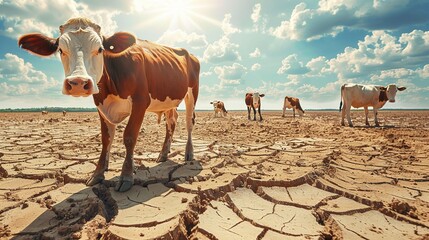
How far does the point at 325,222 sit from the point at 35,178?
340cm

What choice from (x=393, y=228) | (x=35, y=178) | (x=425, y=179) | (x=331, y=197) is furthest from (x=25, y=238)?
(x=425, y=179)

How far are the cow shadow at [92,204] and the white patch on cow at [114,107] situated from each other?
0.77 m

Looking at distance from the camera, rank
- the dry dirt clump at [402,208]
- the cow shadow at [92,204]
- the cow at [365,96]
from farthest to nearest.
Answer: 1. the cow at [365,96]
2. the dry dirt clump at [402,208]
3. the cow shadow at [92,204]

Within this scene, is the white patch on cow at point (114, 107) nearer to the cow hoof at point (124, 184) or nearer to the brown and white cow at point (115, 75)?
the brown and white cow at point (115, 75)

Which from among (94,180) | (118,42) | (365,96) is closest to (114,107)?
(118,42)

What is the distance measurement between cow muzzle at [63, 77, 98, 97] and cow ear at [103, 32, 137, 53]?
728mm

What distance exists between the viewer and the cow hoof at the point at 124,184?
259 centimetres

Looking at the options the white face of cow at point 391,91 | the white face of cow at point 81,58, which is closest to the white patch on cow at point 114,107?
the white face of cow at point 81,58

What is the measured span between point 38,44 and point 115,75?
0.77 m

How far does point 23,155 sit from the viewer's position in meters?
4.33

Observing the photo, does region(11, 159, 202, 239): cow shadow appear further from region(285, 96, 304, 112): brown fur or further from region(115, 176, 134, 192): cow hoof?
region(285, 96, 304, 112): brown fur

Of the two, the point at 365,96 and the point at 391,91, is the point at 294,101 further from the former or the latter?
the point at 365,96

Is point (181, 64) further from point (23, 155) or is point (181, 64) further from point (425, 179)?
point (425, 179)

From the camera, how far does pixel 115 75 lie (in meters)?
2.65
